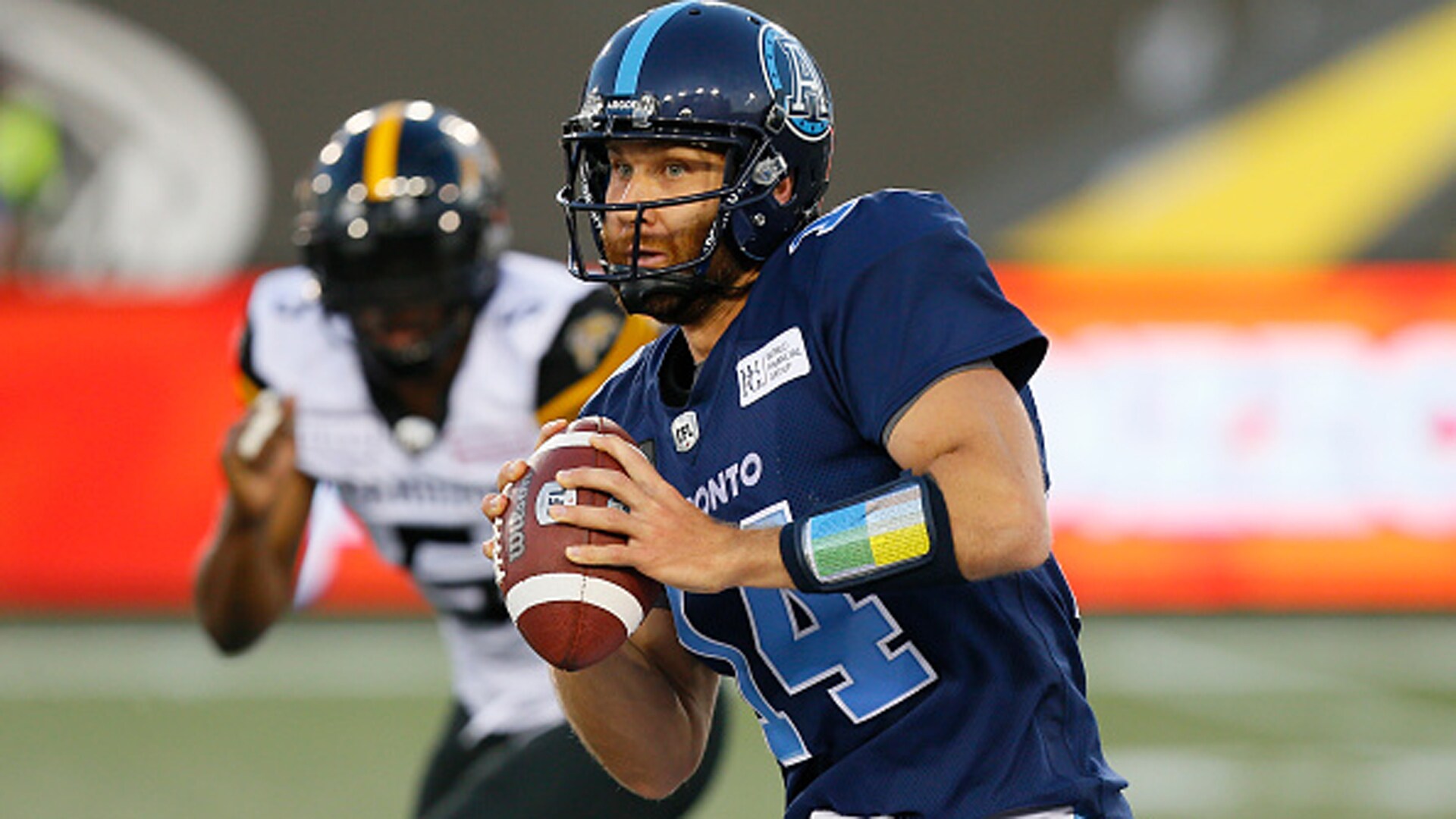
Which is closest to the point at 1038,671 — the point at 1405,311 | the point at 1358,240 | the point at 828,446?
the point at 828,446

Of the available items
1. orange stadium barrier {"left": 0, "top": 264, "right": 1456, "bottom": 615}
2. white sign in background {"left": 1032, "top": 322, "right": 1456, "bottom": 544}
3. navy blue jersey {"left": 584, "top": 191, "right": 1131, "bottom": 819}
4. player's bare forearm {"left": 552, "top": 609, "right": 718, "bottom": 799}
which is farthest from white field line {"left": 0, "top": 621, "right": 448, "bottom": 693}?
navy blue jersey {"left": 584, "top": 191, "right": 1131, "bottom": 819}

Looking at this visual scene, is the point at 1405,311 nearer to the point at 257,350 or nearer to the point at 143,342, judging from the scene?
the point at 143,342

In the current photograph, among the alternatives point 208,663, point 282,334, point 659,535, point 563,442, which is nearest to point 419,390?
point 282,334

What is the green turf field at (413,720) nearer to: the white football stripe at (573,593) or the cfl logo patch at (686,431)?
the cfl logo patch at (686,431)

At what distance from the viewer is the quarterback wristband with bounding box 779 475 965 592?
2.34 metres

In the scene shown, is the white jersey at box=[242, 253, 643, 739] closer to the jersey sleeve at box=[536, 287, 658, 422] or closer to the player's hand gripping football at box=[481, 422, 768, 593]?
the jersey sleeve at box=[536, 287, 658, 422]

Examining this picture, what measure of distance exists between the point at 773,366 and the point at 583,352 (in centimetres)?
158

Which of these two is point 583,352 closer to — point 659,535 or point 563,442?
point 563,442

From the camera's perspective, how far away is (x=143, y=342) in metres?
9.34

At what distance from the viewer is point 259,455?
162 inches

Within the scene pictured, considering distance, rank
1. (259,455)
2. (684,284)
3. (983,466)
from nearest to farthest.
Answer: (983,466) → (684,284) → (259,455)

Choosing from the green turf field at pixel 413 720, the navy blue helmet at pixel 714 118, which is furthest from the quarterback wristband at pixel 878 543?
the green turf field at pixel 413 720

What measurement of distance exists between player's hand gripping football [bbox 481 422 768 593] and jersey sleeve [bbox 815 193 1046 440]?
8.9 inches

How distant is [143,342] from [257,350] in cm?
514
